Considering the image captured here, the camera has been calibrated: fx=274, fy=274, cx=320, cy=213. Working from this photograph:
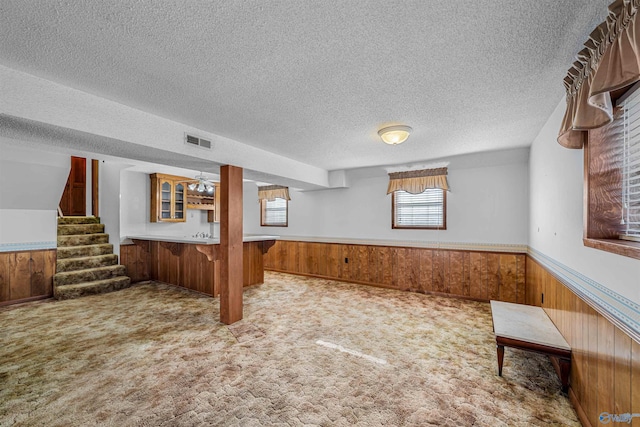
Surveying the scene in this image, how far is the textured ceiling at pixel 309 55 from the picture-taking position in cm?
138

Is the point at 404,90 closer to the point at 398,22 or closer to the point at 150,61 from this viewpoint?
the point at 398,22

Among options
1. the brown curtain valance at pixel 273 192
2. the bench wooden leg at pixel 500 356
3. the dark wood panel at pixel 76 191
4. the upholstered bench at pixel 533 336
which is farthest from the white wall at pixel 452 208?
the dark wood panel at pixel 76 191

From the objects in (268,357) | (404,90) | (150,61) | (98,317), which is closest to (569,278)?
(404,90)

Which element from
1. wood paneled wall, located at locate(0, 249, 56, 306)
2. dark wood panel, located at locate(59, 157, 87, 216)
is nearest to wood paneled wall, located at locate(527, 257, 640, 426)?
wood paneled wall, located at locate(0, 249, 56, 306)

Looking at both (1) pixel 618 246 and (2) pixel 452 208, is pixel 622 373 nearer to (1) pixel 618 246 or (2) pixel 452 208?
(1) pixel 618 246

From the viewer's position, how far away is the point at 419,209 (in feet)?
17.2

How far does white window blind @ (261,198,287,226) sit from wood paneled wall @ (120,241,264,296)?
1.81 metres

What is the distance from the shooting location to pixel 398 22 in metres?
1.45

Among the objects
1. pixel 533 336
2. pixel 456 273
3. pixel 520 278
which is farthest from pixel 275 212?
pixel 533 336

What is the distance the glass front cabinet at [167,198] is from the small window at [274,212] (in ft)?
6.28

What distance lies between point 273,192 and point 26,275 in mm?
4659

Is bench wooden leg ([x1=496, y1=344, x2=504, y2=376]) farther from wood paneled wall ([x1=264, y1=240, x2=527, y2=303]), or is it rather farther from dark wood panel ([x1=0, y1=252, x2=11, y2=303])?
dark wood panel ([x1=0, y1=252, x2=11, y2=303])

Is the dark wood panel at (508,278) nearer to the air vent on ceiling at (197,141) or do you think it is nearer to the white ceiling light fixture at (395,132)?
the white ceiling light fixture at (395,132)

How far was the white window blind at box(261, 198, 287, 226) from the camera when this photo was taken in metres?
7.14
